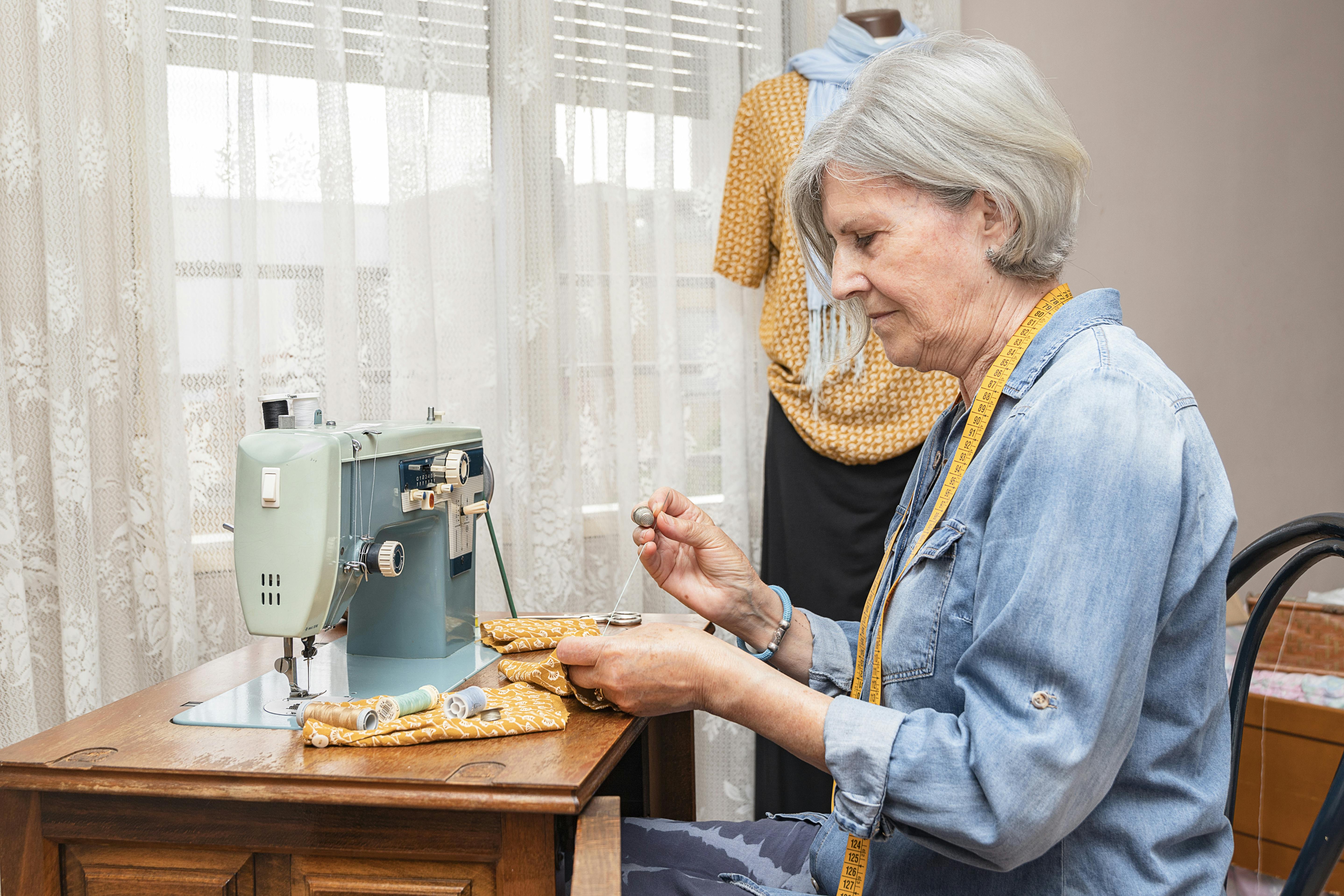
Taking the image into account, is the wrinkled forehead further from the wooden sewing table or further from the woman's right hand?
the wooden sewing table

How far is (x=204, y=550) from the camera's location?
1.80 m

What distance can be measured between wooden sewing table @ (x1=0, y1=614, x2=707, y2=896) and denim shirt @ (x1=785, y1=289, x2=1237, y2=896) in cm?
28

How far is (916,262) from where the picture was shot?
971 mm

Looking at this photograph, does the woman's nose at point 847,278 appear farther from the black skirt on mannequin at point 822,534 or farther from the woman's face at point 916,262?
the black skirt on mannequin at point 822,534

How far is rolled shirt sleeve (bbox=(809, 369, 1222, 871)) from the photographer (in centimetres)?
75

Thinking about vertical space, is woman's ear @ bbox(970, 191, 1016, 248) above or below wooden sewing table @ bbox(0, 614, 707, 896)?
above

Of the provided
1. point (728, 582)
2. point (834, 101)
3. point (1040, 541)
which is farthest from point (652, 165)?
point (1040, 541)

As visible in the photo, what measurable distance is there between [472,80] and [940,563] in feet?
4.88

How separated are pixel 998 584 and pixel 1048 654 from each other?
0.08 m

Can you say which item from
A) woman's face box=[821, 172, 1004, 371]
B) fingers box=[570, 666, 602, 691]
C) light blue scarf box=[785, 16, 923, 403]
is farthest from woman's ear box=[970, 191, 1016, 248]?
light blue scarf box=[785, 16, 923, 403]

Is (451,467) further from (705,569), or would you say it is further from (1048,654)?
(1048,654)

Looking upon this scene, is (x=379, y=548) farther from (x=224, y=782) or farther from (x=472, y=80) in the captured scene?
(x=472, y=80)

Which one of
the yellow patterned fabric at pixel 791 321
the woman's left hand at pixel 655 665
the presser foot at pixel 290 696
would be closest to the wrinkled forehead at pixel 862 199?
the woman's left hand at pixel 655 665

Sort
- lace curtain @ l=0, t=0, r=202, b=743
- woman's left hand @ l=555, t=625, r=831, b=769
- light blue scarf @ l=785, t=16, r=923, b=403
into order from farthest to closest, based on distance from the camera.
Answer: light blue scarf @ l=785, t=16, r=923, b=403 < lace curtain @ l=0, t=0, r=202, b=743 < woman's left hand @ l=555, t=625, r=831, b=769
